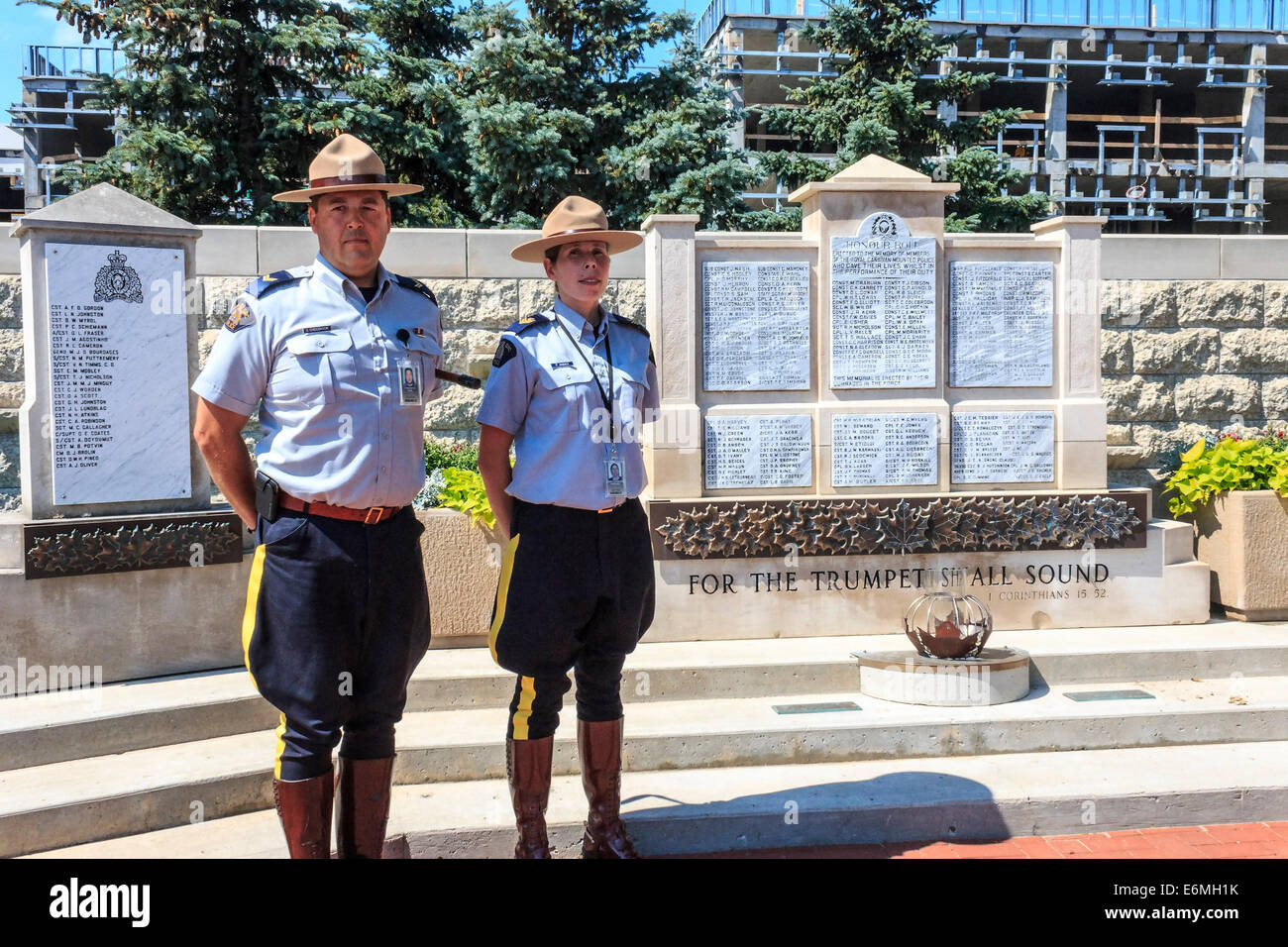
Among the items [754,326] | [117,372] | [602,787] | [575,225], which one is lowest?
[602,787]

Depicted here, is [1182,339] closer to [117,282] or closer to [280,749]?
[117,282]

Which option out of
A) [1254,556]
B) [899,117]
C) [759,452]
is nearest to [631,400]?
[759,452]

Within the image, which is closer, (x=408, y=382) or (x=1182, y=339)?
(x=408, y=382)

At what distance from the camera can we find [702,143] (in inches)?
541

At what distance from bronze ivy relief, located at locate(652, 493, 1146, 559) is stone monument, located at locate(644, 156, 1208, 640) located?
1 cm

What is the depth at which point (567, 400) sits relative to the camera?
11.9 ft

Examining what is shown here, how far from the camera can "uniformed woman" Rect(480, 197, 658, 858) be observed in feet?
11.6

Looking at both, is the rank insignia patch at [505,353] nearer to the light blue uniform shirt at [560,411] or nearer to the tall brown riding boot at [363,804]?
the light blue uniform shirt at [560,411]

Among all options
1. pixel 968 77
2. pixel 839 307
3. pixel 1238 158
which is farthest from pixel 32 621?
pixel 1238 158

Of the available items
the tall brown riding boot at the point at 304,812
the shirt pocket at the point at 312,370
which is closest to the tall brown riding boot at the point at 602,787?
the tall brown riding boot at the point at 304,812

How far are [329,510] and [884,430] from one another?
13.0ft

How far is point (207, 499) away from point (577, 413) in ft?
9.16

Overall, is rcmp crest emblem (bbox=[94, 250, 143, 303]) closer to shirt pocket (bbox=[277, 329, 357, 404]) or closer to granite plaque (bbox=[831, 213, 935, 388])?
shirt pocket (bbox=[277, 329, 357, 404])

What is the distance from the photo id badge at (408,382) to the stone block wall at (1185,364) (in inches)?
267
